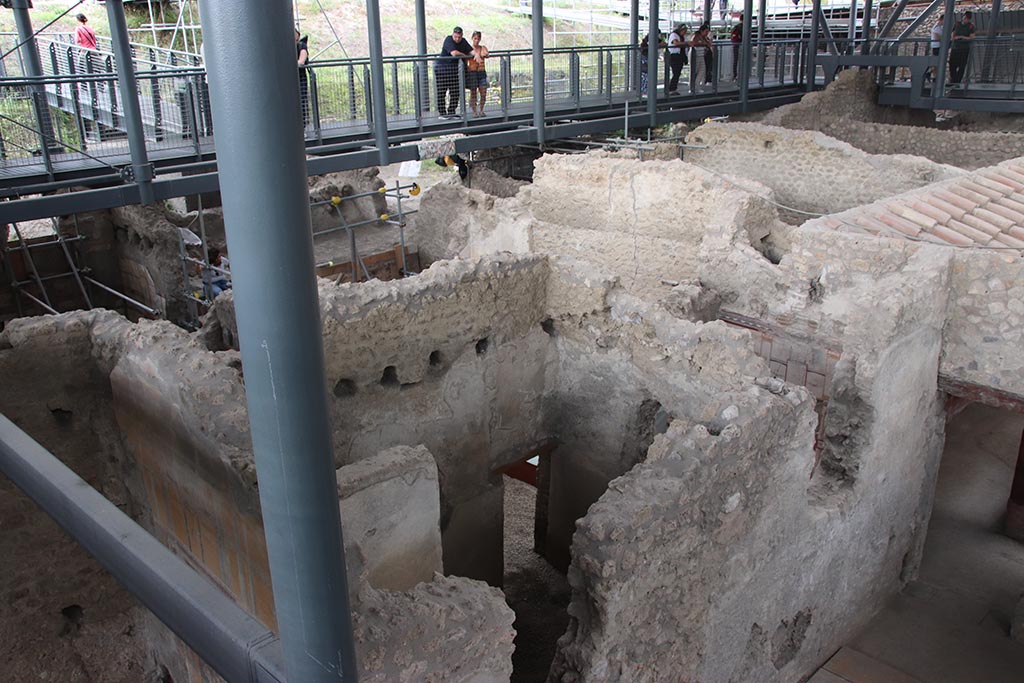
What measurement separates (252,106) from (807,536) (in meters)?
5.00

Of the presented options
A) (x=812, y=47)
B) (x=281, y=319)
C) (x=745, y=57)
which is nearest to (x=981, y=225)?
(x=281, y=319)

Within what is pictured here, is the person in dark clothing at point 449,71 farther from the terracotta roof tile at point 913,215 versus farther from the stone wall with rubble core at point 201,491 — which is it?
the stone wall with rubble core at point 201,491

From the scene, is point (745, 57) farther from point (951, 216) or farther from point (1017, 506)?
point (1017, 506)

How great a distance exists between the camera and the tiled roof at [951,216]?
22.8 ft

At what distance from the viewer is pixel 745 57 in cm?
1543

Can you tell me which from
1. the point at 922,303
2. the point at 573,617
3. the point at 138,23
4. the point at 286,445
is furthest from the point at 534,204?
the point at 138,23

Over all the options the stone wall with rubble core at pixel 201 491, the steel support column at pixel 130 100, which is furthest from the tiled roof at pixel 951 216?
the steel support column at pixel 130 100

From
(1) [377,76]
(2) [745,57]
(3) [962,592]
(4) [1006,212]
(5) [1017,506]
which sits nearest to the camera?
(4) [1006,212]

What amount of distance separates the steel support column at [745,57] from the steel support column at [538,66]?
523 cm

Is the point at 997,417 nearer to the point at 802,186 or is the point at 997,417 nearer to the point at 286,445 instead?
the point at 802,186

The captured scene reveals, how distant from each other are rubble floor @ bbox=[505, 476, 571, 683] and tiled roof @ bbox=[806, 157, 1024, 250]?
11.9 feet

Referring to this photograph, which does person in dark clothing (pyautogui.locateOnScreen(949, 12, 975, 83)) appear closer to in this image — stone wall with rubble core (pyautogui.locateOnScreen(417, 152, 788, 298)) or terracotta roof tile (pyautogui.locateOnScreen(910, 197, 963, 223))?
stone wall with rubble core (pyautogui.locateOnScreen(417, 152, 788, 298))

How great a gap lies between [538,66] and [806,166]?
349 centimetres

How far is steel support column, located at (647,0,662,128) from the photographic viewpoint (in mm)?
12961
